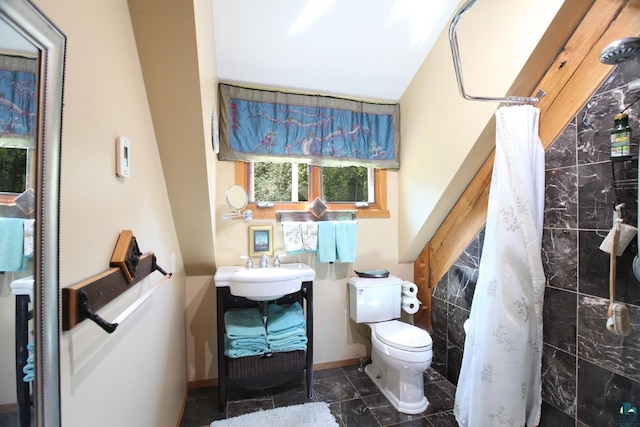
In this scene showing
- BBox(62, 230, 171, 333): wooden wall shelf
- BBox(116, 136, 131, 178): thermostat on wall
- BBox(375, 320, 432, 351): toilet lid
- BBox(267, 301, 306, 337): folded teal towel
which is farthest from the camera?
BBox(267, 301, 306, 337): folded teal towel

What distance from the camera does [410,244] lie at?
2.53 metres

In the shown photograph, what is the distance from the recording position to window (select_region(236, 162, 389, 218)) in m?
2.40

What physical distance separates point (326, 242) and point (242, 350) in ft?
3.23

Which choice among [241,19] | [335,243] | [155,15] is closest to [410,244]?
[335,243]

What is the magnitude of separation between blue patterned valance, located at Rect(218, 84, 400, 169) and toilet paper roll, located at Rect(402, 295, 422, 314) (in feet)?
3.80

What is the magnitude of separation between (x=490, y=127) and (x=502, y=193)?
0.42 meters

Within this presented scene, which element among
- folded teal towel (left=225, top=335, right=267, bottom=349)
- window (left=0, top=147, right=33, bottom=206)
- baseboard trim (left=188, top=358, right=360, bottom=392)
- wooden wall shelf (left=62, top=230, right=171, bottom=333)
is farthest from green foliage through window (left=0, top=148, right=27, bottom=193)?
baseboard trim (left=188, top=358, right=360, bottom=392)

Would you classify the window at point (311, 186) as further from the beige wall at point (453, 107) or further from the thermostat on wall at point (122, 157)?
the thermostat on wall at point (122, 157)

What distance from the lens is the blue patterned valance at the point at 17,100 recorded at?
50 cm

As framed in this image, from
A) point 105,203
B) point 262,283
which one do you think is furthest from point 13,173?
point 262,283

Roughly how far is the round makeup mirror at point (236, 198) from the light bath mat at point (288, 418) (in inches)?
54.9

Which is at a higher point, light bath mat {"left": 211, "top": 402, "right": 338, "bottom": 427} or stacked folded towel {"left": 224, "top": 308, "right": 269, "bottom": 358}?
stacked folded towel {"left": 224, "top": 308, "right": 269, "bottom": 358}

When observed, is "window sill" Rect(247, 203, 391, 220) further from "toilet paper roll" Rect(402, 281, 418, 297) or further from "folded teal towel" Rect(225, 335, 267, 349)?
"folded teal towel" Rect(225, 335, 267, 349)

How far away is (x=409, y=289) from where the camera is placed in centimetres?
250
